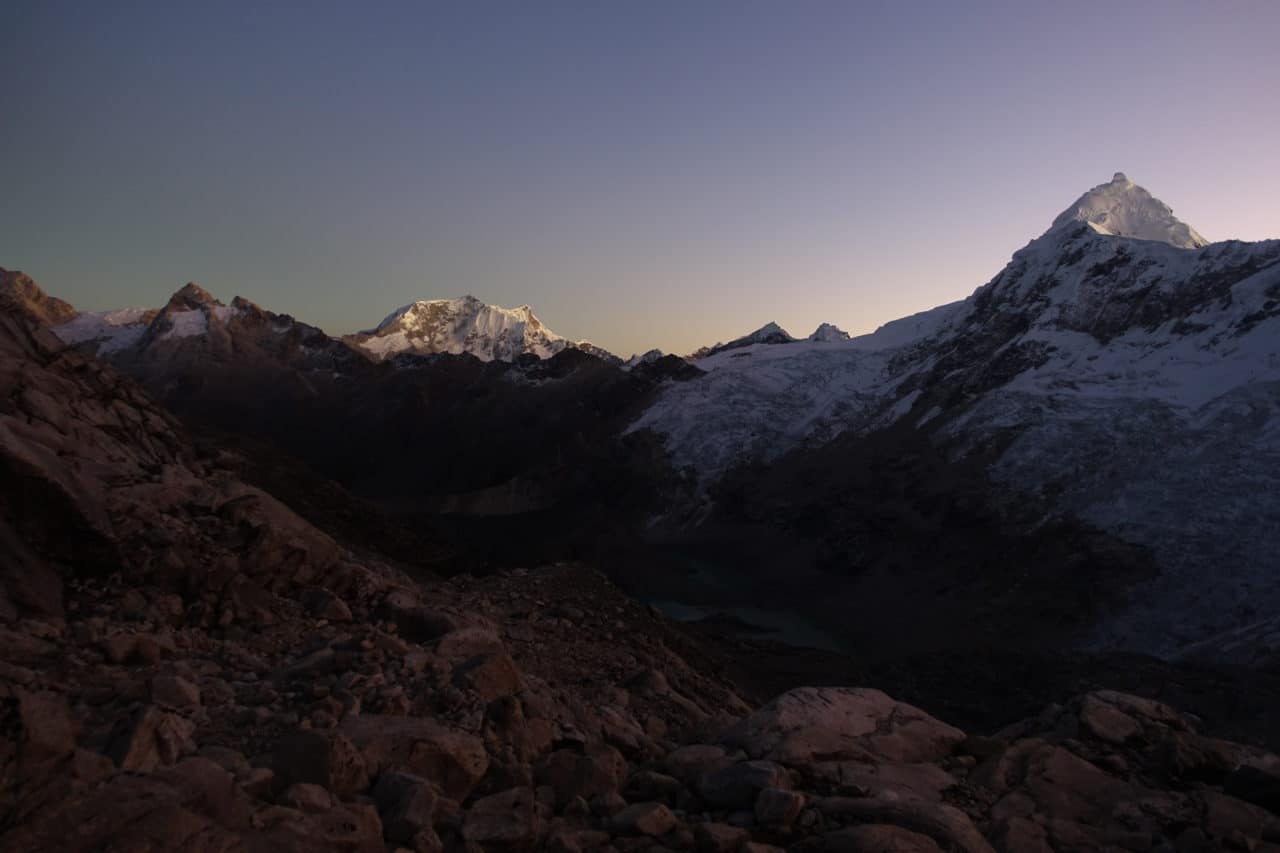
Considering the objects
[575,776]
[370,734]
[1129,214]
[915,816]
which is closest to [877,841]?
Answer: [915,816]

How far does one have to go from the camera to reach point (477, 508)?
9219 centimetres

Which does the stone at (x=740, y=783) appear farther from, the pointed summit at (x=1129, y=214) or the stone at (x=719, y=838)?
the pointed summit at (x=1129, y=214)

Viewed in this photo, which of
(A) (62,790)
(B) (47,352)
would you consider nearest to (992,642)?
(B) (47,352)

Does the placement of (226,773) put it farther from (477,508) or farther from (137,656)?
(477,508)

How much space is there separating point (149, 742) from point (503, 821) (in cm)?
245

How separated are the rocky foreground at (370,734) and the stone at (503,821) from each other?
0.9 inches

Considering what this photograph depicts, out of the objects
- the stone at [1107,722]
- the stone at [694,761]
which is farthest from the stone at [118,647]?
the stone at [1107,722]

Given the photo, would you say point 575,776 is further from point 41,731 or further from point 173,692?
point 41,731

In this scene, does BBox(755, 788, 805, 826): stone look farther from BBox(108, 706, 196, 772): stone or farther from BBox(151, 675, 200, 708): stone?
BBox(151, 675, 200, 708): stone

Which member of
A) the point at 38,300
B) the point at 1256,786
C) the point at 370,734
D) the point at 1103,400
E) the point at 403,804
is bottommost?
the point at 1256,786

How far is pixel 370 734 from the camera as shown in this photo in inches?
276

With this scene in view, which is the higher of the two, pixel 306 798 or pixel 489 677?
pixel 489 677

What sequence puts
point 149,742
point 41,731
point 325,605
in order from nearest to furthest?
point 41,731 < point 149,742 < point 325,605

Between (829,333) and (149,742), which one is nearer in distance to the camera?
(149,742)
